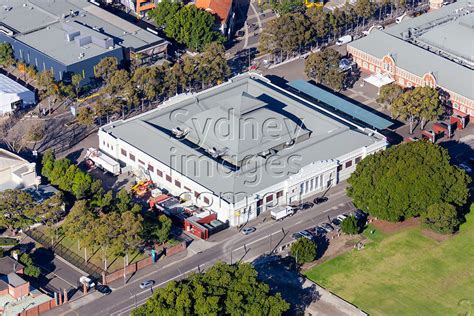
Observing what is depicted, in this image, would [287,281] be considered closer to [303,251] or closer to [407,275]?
Result: [303,251]

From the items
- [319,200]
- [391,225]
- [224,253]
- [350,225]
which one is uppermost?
[350,225]

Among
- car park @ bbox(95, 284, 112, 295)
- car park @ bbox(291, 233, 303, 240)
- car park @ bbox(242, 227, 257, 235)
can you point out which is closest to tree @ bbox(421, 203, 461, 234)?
car park @ bbox(291, 233, 303, 240)

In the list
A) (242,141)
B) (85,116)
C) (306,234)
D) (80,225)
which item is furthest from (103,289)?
(85,116)

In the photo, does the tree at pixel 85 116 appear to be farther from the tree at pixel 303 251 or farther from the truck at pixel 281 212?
the tree at pixel 303 251

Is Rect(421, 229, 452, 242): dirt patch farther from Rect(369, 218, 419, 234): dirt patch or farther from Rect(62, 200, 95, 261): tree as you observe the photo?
Rect(62, 200, 95, 261): tree

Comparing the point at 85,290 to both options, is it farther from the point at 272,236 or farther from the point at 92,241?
the point at 272,236

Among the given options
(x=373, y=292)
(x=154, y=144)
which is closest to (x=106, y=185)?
→ (x=154, y=144)
